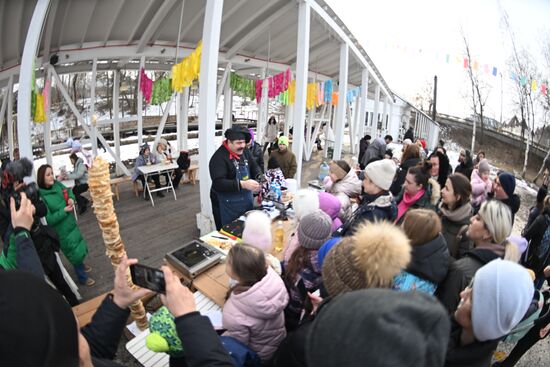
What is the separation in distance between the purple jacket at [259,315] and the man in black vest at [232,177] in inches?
74.0

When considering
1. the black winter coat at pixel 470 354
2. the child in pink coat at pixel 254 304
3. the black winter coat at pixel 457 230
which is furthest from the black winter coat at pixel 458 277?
the child in pink coat at pixel 254 304

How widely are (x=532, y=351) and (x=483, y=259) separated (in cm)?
188

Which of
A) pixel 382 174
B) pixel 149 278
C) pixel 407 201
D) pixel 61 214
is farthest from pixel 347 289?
pixel 61 214

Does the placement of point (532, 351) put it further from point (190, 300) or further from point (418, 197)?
point (190, 300)

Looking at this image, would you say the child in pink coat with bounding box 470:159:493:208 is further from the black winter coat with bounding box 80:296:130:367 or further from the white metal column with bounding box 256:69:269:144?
the white metal column with bounding box 256:69:269:144

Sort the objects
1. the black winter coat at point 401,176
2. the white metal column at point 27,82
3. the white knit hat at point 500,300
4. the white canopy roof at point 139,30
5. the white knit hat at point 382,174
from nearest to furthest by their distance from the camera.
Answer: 1. the white knit hat at point 500,300
2. the white knit hat at point 382,174
3. the white metal column at point 27,82
4. the black winter coat at point 401,176
5. the white canopy roof at point 139,30

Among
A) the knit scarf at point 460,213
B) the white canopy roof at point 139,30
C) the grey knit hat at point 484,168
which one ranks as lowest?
the knit scarf at point 460,213

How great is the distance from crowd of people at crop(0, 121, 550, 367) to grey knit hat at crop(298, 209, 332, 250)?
0.03ft

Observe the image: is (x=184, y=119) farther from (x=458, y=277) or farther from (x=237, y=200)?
(x=458, y=277)

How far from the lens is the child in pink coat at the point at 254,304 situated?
5.10 ft

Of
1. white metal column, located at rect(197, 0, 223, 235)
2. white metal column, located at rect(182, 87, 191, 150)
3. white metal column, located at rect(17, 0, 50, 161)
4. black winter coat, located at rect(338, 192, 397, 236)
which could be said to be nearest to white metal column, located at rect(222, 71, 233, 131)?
white metal column, located at rect(182, 87, 191, 150)

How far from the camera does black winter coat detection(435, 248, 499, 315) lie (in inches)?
68.6

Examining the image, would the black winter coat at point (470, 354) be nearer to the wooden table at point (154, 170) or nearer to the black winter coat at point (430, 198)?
the black winter coat at point (430, 198)

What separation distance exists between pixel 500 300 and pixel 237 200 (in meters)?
2.92
